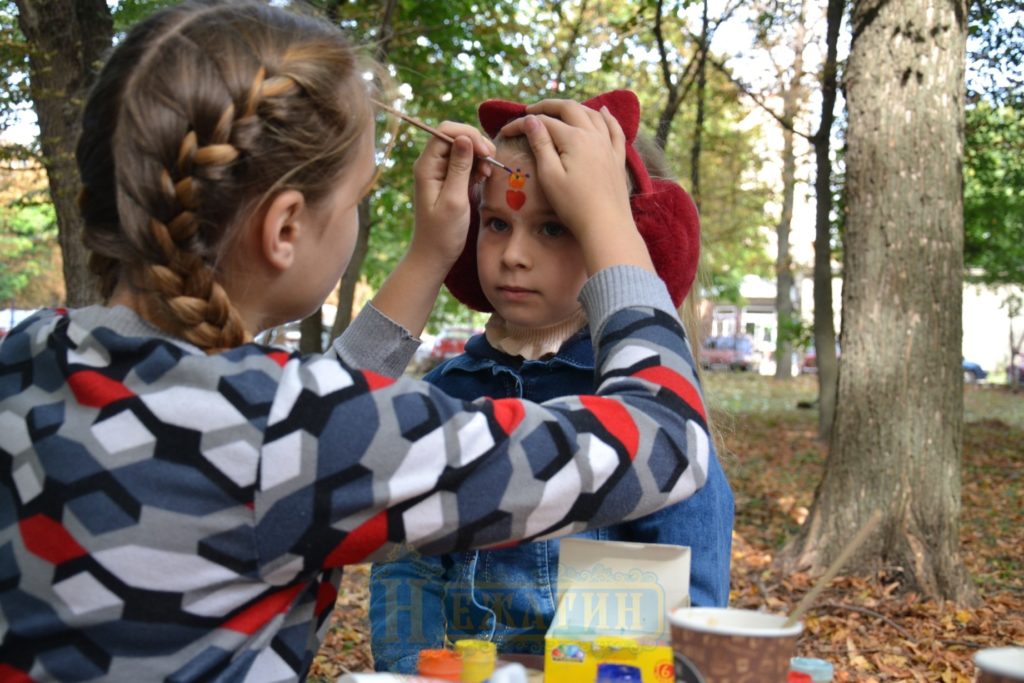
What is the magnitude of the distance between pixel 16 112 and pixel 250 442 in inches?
280

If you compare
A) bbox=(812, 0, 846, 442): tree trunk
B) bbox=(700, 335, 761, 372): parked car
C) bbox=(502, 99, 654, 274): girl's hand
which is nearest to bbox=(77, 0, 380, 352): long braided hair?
bbox=(502, 99, 654, 274): girl's hand

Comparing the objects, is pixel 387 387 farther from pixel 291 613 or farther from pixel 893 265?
pixel 893 265

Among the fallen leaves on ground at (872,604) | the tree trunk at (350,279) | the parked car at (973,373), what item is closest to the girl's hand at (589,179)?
the fallen leaves on ground at (872,604)

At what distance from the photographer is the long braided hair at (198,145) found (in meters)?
1.30

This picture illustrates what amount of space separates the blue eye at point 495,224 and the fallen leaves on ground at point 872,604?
70 centimetres

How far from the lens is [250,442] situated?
1.22 meters

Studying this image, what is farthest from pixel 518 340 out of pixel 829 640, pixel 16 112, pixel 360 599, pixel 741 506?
pixel 741 506

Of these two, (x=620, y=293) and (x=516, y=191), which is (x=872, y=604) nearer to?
(x=516, y=191)

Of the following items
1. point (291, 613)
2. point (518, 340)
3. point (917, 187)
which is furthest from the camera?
point (917, 187)

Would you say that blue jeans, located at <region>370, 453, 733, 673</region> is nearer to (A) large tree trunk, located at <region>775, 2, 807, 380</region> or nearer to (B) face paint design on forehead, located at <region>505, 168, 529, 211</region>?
(B) face paint design on forehead, located at <region>505, 168, 529, 211</region>

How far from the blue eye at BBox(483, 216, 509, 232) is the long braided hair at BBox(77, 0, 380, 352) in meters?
0.60

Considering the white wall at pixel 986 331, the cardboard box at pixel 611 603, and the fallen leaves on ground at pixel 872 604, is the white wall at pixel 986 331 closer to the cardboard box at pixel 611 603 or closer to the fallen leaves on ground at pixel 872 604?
the fallen leaves on ground at pixel 872 604

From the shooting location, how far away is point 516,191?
1955mm

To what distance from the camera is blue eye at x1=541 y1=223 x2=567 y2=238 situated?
1948 millimetres
